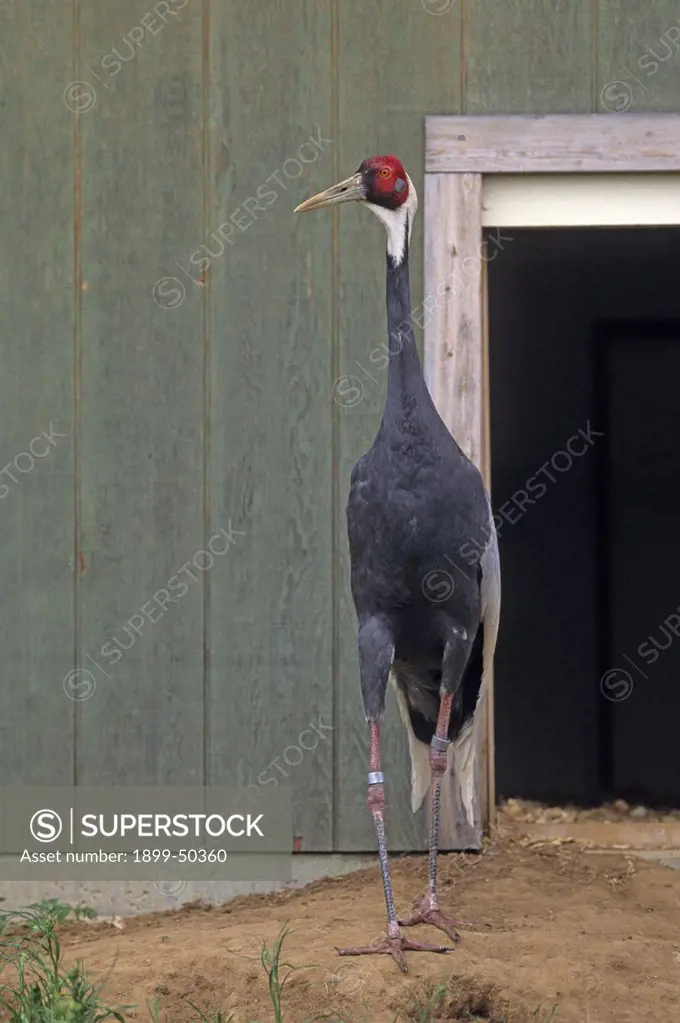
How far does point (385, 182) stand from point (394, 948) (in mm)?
2070

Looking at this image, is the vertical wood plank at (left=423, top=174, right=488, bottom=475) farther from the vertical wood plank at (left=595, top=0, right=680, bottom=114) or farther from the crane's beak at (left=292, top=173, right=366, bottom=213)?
the crane's beak at (left=292, top=173, right=366, bottom=213)

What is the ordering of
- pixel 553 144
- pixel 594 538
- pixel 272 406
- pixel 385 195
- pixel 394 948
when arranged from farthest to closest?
pixel 594 538 < pixel 272 406 < pixel 553 144 < pixel 385 195 < pixel 394 948

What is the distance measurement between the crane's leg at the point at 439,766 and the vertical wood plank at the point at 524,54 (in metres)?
1.85

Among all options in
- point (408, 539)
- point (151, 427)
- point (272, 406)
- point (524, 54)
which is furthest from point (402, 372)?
point (524, 54)

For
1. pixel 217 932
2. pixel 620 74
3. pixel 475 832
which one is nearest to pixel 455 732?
pixel 475 832

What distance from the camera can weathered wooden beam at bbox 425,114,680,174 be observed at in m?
4.86

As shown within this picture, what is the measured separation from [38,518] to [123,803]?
98 centimetres

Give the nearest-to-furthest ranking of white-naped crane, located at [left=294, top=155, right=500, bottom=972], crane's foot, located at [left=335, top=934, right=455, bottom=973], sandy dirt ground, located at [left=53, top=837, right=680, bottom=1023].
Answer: sandy dirt ground, located at [left=53, top=837, right=680, bottom=1023]
crane's foot, located at [left=335, top=934, right=455, bottom=973]
white-naped crane, located at [left=294, top=155, right=500, bottom=972]

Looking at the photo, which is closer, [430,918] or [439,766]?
[430,918]

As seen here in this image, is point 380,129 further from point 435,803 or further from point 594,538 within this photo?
point 594,538

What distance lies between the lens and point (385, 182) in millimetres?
4234

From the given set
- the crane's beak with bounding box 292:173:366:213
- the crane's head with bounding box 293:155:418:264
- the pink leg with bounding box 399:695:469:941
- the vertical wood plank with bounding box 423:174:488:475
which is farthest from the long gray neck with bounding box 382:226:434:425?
the pink leg with bounding box 399:695:469:941

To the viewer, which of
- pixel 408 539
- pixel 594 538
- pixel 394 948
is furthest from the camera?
pixel 594 538

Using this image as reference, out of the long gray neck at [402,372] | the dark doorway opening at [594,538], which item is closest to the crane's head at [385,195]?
the long gray neck at [402,372]
